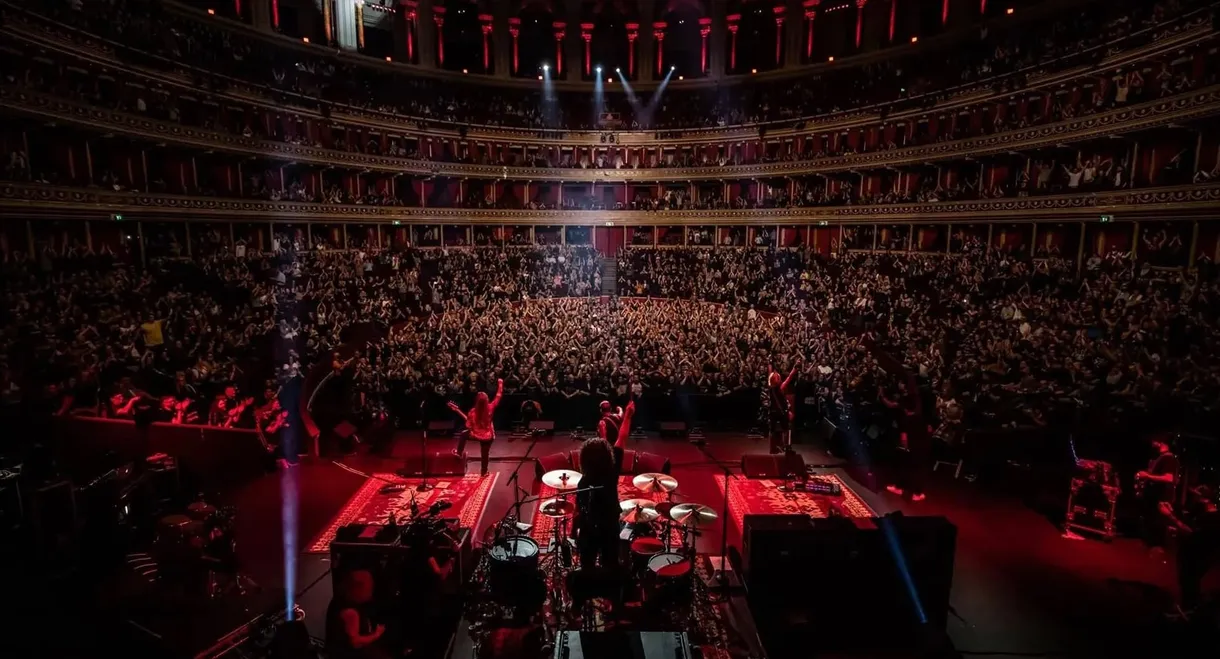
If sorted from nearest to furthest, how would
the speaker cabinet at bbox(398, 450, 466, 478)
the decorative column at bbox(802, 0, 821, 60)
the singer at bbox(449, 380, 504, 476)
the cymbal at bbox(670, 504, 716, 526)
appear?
the cymbal at bbox(670, 504, 716, 526) < the singer at bbox(449, 380, 504, 476) < the speaker cabinet at bbox(398, 450, 466, 478) < the decorative column at bbox(802, 0, 821, 60)

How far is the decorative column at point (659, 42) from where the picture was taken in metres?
43.0

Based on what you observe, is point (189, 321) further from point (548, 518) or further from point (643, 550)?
point (643, 550)

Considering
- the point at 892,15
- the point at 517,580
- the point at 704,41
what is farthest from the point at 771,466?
the point at 704,41

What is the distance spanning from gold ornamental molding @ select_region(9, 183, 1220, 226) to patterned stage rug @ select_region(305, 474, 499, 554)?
14304 mm

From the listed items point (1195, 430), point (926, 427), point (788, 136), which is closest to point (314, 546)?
point (926, 427)

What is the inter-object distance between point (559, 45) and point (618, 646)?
4331 cm

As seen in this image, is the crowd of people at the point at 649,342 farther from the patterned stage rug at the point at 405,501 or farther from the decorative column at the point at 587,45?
the decorative column at the point at 587,45

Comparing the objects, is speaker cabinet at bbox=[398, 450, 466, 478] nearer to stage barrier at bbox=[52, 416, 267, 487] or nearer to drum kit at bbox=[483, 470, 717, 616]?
stage barrier at bbox=[52, 416, 267, 487]

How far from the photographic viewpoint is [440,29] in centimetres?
4034

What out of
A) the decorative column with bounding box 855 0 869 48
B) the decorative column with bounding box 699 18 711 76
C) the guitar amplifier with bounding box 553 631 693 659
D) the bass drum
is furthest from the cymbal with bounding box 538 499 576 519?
the decorative column with bounding box 699 18 711 76

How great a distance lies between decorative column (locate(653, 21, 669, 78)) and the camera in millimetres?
42969

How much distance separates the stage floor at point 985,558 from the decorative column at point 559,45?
115 ft

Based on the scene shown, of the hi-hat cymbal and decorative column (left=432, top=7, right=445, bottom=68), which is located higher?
decorative column (left=432, top=7, right=445, bottom=68)

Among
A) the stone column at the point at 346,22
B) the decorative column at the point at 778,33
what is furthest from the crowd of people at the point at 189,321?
the decorative column at the point at 778,33
